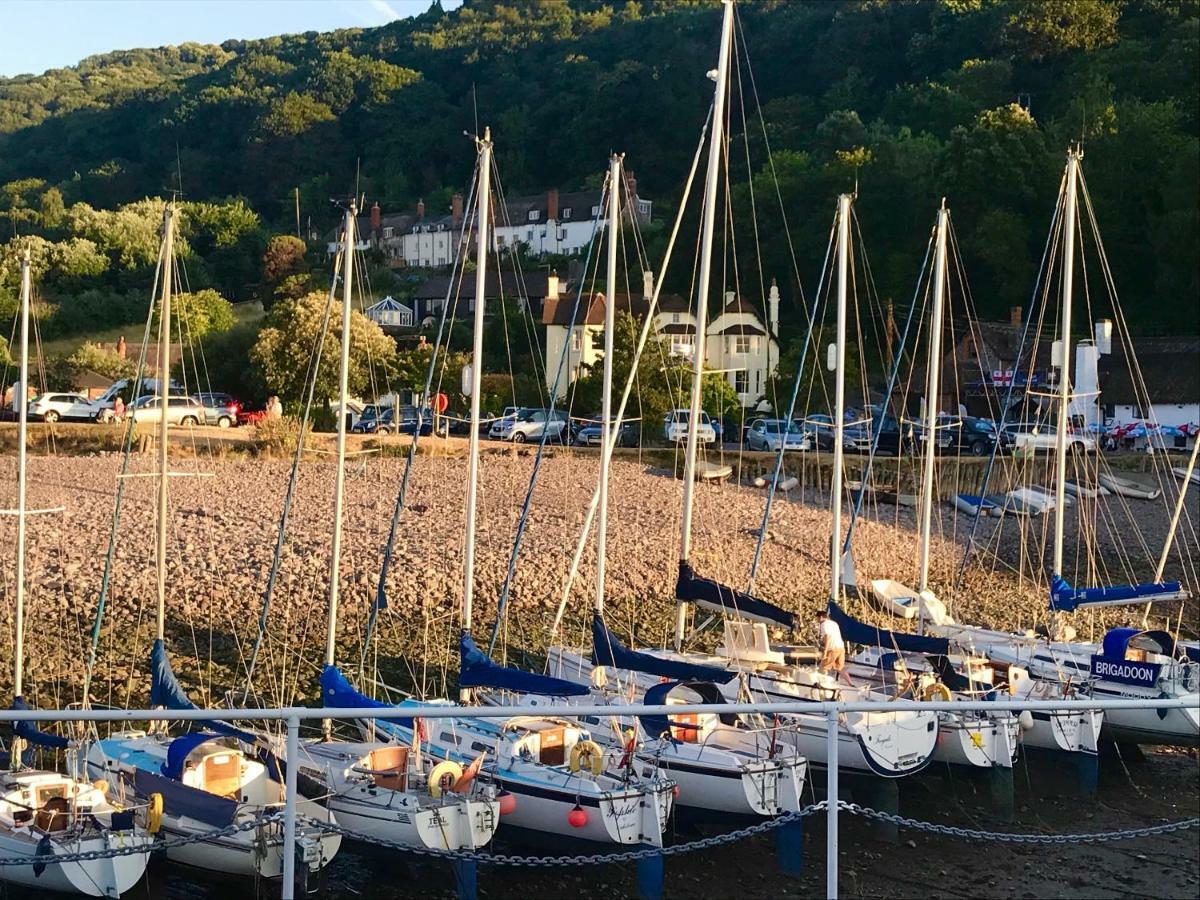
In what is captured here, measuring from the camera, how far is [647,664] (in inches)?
756

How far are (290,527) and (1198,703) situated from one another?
27.8 m

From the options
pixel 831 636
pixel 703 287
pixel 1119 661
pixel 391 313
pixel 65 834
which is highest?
pixel 391 313

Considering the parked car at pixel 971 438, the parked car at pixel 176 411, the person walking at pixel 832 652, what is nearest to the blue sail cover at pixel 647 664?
the person walking at pixel 832 652

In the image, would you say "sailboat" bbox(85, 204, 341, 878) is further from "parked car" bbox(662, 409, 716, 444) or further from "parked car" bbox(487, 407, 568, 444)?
"parked car" bbox(487, 407, 568, 444)

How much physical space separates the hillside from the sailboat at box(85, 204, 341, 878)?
49746mm

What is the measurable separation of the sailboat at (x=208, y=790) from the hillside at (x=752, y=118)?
49.7 meters

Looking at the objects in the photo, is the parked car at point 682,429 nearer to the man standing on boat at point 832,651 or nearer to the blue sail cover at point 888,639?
the blue sail cover at point 888,639

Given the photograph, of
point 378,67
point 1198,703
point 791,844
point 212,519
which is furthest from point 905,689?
point 378,67

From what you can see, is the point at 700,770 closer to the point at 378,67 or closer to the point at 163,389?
the point at 163,389

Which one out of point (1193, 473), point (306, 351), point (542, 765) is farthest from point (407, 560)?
point (1193, 473)

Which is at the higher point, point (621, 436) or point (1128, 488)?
point (621, 436)

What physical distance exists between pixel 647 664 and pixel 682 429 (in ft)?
95.9

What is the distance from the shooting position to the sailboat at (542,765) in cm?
1495

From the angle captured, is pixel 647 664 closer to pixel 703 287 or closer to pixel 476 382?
pixel 476 382
